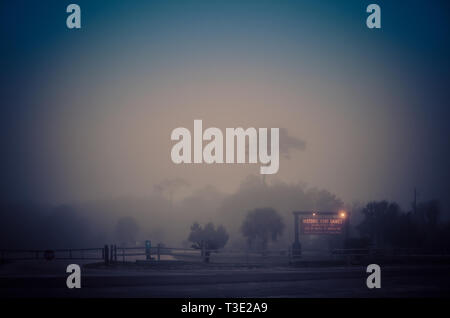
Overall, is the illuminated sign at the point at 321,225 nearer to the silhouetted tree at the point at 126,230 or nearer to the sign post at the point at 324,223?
the sign post at the point at 324,223

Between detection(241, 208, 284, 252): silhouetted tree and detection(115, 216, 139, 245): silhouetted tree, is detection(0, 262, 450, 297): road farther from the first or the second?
detection(115, 216, 139, 245): silhouetted tree

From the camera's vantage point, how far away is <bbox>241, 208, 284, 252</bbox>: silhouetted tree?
4107 inches

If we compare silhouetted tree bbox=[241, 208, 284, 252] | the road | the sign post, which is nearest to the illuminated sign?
the sign post

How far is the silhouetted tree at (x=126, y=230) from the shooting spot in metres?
147

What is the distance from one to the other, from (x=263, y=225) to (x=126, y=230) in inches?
2418

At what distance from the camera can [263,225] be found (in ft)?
343

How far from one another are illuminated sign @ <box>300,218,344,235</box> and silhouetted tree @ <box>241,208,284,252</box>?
64.1 metres

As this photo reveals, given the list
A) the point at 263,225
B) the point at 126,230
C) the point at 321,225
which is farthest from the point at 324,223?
the point at 126,230

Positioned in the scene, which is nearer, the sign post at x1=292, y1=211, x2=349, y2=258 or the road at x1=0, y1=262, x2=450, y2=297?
the road at x1=0, y1=262, x2=450, y2=297
